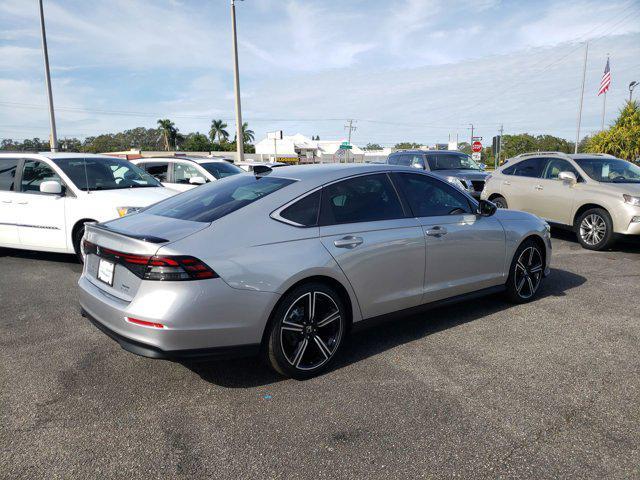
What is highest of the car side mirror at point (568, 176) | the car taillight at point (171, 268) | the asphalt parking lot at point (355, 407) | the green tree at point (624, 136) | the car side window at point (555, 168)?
the green tree at point (624, 136)

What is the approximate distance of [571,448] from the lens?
270 cm

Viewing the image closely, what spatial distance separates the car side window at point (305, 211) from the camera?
355cm

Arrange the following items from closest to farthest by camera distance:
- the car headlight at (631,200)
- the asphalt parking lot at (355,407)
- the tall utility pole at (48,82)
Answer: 1. the asphalt parking lot at (355,407)
2. the car headlight at (631,200)
3. the tall utility pole at (48,82)

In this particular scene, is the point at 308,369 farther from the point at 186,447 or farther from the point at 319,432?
the point at 186,447

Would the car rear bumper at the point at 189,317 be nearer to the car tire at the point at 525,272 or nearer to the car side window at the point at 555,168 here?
the car tire at the point at 525,272

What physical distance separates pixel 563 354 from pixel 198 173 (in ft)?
27.3

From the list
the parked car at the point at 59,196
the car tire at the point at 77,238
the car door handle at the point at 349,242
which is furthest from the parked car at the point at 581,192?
the car tire at the point at 77,238

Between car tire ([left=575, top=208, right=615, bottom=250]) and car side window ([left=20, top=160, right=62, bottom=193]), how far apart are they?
889 centimetres

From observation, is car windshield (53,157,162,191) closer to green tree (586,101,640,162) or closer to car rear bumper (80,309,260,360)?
car rear bumper (80,309,260,360)

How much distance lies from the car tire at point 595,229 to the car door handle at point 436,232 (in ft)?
17.2

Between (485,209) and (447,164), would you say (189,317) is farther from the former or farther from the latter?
(447,164)

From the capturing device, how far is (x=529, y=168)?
33.0 feet

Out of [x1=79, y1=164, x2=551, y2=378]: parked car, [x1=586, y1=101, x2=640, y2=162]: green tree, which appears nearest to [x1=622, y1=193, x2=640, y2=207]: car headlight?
[x1=79, y1=164, x2=551, y2=378]: parked car

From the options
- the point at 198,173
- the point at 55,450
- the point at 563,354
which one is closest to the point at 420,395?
the point at 563,354
